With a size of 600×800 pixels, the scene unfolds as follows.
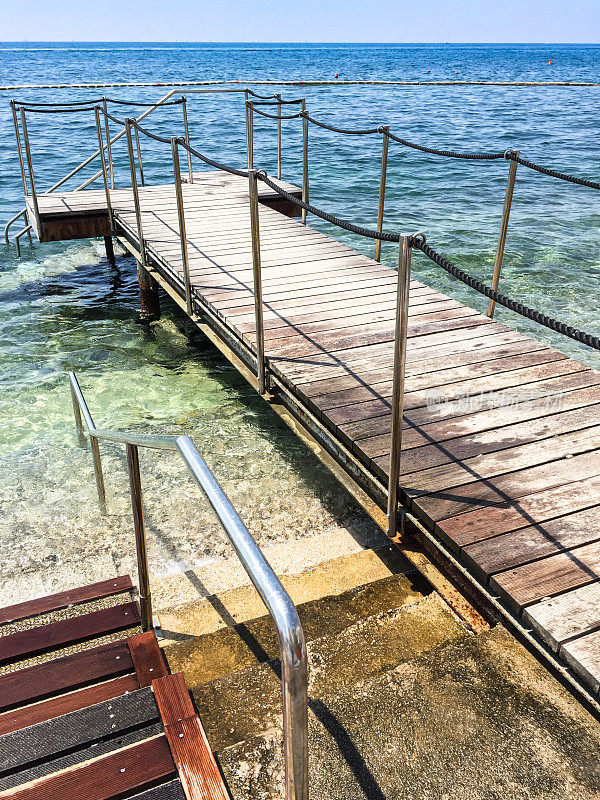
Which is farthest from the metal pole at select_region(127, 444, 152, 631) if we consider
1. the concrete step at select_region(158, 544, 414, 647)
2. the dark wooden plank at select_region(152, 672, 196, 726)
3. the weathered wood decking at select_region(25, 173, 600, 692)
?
the weathered wood decking at select_region(25, 173, 600, 692)

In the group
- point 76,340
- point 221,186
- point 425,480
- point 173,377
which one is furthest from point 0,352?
point 425,480

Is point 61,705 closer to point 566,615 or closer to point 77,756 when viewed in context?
point 77,756

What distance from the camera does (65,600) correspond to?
319 centimetres

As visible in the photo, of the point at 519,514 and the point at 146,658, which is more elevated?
the point at 519,514

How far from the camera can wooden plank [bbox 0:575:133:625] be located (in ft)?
10.4

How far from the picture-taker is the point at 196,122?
2589 centimetres

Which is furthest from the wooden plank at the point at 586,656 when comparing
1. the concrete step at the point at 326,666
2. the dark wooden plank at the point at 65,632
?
the dark wooden plank at the point at 65,632

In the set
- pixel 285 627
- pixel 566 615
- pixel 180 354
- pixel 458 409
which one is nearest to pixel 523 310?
pixel 566 615

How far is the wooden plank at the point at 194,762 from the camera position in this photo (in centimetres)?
168

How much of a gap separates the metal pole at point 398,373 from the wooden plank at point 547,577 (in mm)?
588

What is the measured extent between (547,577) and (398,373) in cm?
91

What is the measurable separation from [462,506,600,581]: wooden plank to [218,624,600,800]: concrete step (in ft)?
1.14

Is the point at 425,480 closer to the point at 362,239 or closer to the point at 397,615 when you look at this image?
the point at 397,615

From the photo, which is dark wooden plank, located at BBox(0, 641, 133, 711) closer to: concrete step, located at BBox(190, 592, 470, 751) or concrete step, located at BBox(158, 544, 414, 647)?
concrete step, located at BBox(190, 592, 470, 751)
